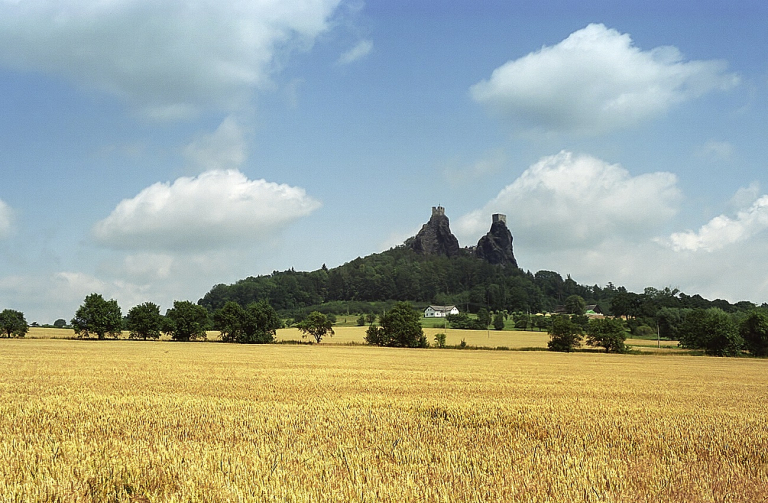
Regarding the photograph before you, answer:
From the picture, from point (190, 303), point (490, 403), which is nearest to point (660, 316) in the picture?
point (190, 303)

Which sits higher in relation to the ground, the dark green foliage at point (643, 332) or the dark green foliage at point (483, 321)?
the dark green foliage at point (483, 321)

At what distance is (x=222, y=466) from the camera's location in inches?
302

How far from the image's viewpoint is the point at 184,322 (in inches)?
3866

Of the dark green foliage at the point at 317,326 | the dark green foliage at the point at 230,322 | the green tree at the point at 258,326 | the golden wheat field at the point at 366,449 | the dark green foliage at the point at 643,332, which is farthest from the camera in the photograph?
the dark green foliage at the point at 643,332

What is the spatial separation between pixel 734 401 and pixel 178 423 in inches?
788

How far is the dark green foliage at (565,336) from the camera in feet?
280

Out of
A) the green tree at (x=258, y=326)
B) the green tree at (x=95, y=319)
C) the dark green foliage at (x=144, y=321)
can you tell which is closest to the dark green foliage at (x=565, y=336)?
the green tree at (x=258, y=326)

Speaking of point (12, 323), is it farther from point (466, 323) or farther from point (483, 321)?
point (483, 321)

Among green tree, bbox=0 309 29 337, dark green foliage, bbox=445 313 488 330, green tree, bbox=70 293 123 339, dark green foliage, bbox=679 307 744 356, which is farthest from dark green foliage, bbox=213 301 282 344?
dark green foliage, bbox=679 307 744 356

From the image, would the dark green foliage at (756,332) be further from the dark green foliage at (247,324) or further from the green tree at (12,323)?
the green tree at (12,323)

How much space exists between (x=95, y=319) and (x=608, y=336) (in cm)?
8837

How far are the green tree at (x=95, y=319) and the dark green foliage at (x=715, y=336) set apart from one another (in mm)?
100483

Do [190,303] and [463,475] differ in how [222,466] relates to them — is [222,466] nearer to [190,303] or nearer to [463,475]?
[463,475]

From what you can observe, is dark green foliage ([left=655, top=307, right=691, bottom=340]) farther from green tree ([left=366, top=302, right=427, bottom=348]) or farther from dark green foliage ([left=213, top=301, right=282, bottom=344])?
dark green foliage ([left=213, top=301, right=282, bottom=344])
